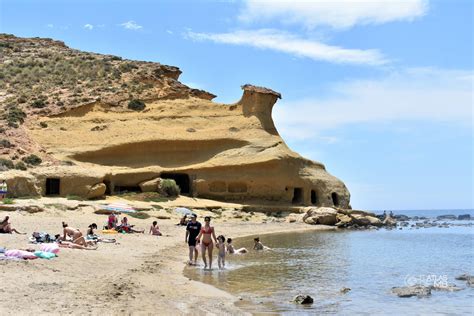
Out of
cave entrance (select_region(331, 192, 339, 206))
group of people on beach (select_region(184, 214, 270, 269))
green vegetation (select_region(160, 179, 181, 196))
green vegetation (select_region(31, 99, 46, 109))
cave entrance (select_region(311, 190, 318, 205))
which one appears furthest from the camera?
green vegetation (select_region(31, 99, 46, 109))

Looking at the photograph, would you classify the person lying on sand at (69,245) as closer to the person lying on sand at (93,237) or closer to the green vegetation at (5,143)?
the person lying on sand at (93,237)

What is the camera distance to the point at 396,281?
52.5ft

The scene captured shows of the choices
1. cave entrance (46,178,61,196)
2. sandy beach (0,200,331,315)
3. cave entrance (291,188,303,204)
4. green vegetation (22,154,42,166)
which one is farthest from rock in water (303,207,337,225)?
sandy beach (0,200,331,315)

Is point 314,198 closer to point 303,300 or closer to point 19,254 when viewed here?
point 303,300

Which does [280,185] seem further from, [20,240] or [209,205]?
[20,240]

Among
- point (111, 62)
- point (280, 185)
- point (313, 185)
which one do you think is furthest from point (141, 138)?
point (111, 62)

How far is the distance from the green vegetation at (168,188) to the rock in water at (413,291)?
1131 inches

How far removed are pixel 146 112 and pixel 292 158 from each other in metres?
14.6

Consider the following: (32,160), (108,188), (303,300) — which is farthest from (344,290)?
(32,160)

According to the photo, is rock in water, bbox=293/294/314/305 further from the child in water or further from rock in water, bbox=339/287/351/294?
the child in water

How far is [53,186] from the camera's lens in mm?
37188

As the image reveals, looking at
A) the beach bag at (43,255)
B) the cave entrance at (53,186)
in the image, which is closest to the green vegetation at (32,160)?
the cave entrance at (53,186)

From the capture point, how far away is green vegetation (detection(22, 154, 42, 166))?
41.0 metres

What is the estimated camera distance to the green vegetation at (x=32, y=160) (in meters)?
41.0
